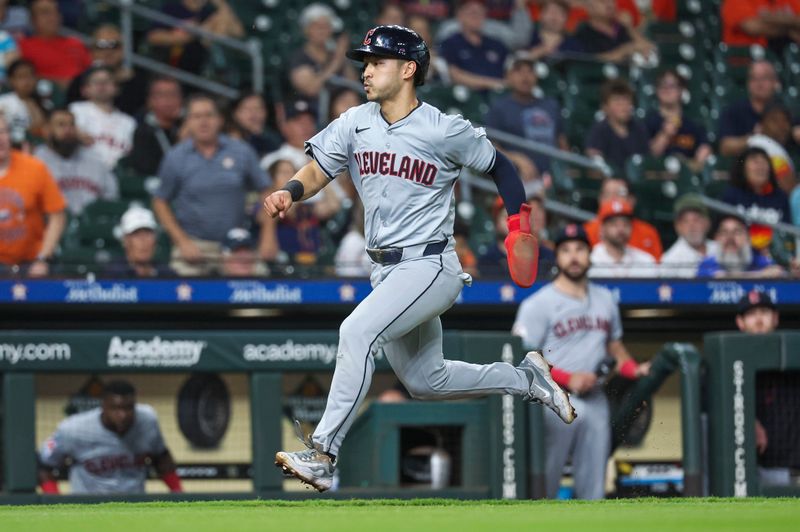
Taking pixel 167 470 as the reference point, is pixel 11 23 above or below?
above

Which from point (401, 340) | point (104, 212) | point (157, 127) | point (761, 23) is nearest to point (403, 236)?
point (401, 340)

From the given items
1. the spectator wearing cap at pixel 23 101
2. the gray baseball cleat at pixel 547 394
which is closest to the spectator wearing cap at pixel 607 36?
the spectator wearing cap at pixel 23 101

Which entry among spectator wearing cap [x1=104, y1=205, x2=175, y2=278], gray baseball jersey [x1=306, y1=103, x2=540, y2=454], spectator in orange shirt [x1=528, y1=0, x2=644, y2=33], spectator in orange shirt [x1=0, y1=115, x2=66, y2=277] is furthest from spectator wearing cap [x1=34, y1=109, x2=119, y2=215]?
gray baseball jersey [x1=306, y1=103, x2=540, y2=454]

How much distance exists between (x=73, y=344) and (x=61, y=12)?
480cm

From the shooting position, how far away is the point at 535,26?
40.7 ft

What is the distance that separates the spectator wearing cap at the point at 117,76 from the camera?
10406 mm

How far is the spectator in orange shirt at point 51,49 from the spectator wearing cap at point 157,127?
2.10 ft

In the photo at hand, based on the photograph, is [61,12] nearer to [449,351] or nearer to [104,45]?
[104,45]

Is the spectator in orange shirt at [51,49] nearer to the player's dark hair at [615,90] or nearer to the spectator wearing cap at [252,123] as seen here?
the spectator wearing cap at [252,123]

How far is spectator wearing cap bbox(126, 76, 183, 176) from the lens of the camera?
10.1 metres

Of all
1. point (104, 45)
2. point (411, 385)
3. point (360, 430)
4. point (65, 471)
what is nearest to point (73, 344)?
point (65, 471)

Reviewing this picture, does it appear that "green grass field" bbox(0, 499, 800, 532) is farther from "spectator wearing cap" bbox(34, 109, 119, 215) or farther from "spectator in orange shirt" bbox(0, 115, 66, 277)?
"spectator wearing cap" bbox(34, 109, 119, 215)

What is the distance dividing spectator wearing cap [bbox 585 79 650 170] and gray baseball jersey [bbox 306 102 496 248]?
5750 millimetres

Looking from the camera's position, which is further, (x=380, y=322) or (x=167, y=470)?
(x=167, y=470)
